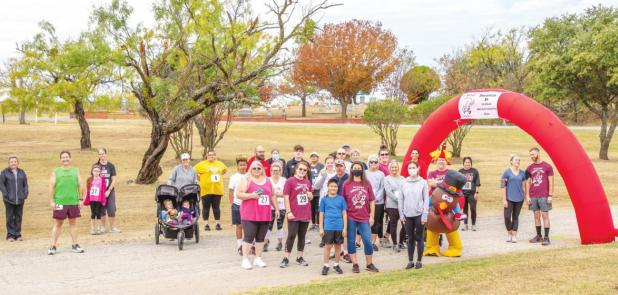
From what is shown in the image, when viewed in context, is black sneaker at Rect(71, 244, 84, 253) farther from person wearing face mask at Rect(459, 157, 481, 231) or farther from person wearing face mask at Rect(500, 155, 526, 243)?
person wearing face mask at Rect(500, 155, 526, 243)

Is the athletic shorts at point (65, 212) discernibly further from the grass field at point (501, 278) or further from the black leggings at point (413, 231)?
the black leggings at point (413, 231)

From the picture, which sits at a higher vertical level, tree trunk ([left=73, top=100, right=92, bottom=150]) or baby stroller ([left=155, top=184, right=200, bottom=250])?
tree trunk ([left=73, top=100, right=92, bottom=150])

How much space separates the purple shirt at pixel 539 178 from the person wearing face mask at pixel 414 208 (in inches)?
112

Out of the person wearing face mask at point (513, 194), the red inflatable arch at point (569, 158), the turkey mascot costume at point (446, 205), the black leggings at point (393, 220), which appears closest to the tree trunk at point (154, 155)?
the red inflatable arch at point (569, 158)

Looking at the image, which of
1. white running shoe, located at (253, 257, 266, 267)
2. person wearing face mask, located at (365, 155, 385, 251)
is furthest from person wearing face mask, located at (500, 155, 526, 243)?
white running shoe, located at (253, 257, 266, 267)

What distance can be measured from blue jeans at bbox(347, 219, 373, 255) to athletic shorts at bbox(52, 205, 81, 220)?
4.51m

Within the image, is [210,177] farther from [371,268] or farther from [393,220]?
[371,268]

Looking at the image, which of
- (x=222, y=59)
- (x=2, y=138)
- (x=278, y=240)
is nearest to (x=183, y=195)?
(x=278, y=240)

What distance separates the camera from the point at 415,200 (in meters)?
9.23

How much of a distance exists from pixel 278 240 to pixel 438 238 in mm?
2630

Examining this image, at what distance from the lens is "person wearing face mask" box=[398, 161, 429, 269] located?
9.24m

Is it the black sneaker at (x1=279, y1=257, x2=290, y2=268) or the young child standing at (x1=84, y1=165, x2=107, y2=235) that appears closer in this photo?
the black sneaker at (x1=279, y1=257, x2=290, y2=268)

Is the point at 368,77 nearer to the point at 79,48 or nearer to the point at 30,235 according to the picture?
the point at 79,48

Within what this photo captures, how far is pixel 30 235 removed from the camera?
40.0 feet
